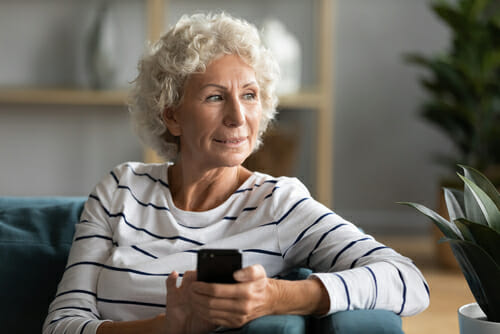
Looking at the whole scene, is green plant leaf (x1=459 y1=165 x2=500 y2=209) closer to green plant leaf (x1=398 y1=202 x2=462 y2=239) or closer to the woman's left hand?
green plant leaf (x1=398 y1=202 x2=462 y2=239)

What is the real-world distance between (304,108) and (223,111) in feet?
9.66

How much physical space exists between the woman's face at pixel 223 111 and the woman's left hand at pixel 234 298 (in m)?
0.41

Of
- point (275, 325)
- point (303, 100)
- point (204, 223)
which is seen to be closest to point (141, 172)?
point (204, 223)

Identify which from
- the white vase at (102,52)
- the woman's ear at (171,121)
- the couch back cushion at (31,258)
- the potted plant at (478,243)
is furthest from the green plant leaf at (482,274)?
the white vase at (102,52)

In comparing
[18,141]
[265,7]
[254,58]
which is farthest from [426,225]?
[254,58]

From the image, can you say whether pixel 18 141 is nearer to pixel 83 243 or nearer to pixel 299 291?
pixel 83 243

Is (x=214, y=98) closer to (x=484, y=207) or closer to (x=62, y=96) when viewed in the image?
(x=484, y=207)

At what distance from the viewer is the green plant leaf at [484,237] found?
132 cm

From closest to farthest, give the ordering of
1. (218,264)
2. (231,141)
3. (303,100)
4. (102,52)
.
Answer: (218,264)
(231,141)
(303,100)
(102,52)

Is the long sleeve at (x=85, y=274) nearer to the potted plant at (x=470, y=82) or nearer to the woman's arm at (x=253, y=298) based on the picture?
the woman's arm at (x=253, y=298)

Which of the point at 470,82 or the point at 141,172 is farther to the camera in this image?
the point at 470,82

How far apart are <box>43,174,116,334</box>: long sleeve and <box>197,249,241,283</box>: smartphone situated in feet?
1.12

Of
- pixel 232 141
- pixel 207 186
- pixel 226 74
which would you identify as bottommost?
pixel 207 186

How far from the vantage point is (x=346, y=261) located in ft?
4.66
